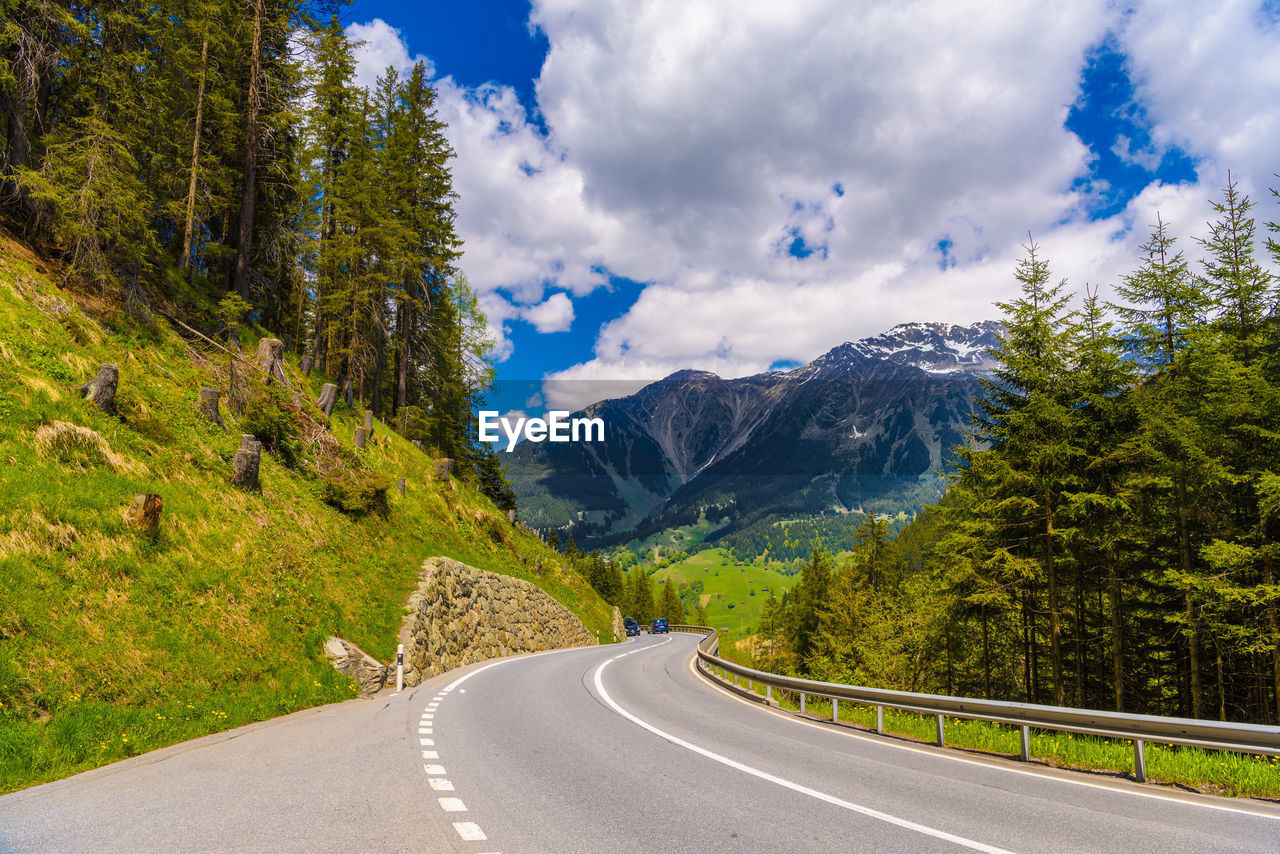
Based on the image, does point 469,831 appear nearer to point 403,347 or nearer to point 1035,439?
point 1035,439

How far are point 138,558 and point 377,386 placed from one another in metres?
24.7

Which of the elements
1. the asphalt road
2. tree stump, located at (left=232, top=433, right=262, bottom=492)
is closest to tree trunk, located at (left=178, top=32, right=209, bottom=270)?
tree stump, located at (left=232, top=433, right=262, bottom=492)

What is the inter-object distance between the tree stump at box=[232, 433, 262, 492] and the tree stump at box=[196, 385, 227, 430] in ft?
6.79

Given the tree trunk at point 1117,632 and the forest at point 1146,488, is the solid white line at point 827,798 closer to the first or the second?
the forest at point 1146,488

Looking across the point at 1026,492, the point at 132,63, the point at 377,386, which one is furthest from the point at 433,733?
the point at 377,386

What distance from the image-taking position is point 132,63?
19.0 meters

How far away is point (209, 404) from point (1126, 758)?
22.1m

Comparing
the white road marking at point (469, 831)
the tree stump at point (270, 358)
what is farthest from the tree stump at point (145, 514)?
the tree stump at point (270, 358)

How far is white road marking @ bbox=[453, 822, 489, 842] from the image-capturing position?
191 inches

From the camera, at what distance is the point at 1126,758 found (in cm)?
788

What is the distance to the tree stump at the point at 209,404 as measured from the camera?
57.3ft

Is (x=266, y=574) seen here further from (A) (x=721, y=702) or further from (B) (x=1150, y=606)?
(B) (x=1150, y=606)

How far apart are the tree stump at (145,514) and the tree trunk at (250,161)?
624 inches

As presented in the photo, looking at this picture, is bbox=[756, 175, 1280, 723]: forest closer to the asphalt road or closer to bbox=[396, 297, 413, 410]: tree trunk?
the asphalt road
